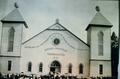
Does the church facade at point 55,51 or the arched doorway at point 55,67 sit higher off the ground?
the church facade at point 55,51

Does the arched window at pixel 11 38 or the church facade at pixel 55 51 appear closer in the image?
the church facade at pixel 55 51

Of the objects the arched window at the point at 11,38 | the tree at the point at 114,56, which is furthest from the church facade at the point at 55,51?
the tree at the point at 114,56

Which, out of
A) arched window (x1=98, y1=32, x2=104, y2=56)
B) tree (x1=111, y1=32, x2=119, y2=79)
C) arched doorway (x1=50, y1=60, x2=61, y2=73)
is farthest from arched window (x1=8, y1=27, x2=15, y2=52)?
tree (x1=111, y1=32, x2=119, y2=79)

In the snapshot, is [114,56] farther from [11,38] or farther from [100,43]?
[11,38]

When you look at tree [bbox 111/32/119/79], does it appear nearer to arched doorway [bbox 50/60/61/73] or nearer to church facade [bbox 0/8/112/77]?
church facade [bbox 0/8/112/77]

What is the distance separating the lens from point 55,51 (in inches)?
232

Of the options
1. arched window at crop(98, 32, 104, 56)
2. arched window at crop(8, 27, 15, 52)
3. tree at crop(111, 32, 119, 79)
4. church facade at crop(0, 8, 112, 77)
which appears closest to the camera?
tree at crop(111, 32, 119, 79)

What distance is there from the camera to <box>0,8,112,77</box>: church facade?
552cm

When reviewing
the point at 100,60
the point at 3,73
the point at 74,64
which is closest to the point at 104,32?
the point at 100,60

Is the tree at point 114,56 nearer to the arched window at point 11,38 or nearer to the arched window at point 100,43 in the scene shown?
the arched window at point 100,43

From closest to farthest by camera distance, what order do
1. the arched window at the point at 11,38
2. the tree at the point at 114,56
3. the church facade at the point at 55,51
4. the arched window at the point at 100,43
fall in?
the tree at the point at 114,56
the church facade at the point at 55,51
the arched window at the point at 100,43
the arched window at the point at 11,38

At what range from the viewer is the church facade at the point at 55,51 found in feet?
18.1

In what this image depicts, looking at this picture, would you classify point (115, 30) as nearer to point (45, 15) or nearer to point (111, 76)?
point (111, 76)

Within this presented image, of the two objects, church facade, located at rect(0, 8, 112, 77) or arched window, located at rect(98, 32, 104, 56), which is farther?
arched window, located at rect(98, 32, 104, 56)
